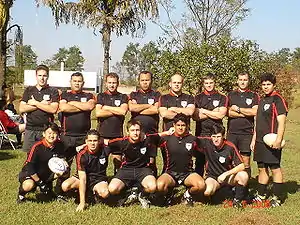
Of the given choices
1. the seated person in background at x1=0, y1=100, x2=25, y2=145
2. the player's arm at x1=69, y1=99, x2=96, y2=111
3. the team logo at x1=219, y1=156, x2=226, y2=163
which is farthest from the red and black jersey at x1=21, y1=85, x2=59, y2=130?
the seated person in background at x1=0, y1=100, x2=25, y2=145

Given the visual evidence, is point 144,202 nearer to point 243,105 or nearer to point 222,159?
point 222,159

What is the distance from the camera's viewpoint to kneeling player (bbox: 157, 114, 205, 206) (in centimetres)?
655

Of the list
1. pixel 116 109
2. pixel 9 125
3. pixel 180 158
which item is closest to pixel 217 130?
pixel 180 158

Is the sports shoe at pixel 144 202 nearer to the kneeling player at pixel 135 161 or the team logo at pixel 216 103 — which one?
the kneeling player at pixel 135 161

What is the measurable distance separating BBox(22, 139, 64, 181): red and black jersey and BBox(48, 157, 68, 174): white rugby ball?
0.50ft

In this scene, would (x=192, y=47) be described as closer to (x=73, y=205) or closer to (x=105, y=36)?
(x=105, y=36)

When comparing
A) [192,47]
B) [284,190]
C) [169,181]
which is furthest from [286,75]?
[169,181]

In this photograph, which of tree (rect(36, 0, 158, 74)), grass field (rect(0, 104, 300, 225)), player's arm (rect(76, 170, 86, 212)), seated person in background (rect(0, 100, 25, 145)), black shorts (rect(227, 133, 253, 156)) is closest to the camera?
grass field (rect(0, 104, 300, 225))

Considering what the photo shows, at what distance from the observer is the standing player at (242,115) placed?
7039mm

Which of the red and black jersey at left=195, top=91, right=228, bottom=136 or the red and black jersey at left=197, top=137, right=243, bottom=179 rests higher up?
the red and black jersey at left=195, top=91, right=228, bottom=136

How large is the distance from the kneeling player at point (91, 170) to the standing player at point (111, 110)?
1.26 ft

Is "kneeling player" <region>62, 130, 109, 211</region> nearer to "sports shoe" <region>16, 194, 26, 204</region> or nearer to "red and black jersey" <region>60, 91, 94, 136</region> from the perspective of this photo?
"red and black jersey" <region>60, 91, 94, 136</region>

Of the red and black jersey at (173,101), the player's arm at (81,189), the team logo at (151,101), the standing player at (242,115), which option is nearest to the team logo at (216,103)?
the standing player at (242,115)

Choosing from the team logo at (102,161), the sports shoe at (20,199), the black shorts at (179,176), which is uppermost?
the team logo at (102,161)
